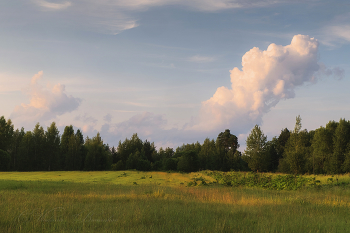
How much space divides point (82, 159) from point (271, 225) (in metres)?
100

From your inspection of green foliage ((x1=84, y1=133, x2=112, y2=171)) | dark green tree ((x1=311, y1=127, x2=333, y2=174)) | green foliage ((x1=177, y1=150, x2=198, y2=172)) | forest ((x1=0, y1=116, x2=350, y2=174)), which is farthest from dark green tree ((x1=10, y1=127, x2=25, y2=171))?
dark green tree ((x1=311, y1=127, x2=333, y2=174))

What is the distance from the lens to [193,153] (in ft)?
280

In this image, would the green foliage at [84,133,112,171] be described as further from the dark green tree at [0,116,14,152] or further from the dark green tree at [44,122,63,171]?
the dark green tree at [0,116,14,152]

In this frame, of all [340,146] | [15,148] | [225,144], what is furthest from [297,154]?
[15,148]

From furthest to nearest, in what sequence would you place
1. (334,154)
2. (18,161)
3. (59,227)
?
(18,161) → (334,154) → (59,227)

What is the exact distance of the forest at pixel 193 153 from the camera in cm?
6506

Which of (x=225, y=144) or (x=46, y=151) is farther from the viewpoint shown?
(x=225, y=144)

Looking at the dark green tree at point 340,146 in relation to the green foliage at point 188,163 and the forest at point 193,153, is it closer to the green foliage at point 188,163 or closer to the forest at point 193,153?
the forest at point 193,153

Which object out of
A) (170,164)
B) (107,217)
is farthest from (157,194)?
(170,164)

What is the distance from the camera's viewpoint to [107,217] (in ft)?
35.4

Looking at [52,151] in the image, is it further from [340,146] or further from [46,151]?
[340,146]

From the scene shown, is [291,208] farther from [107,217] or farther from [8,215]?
[8,215]

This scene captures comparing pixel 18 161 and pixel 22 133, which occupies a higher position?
pixel 22 133

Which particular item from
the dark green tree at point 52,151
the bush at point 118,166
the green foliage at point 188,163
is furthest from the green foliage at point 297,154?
the dark green tree at point 52,151
